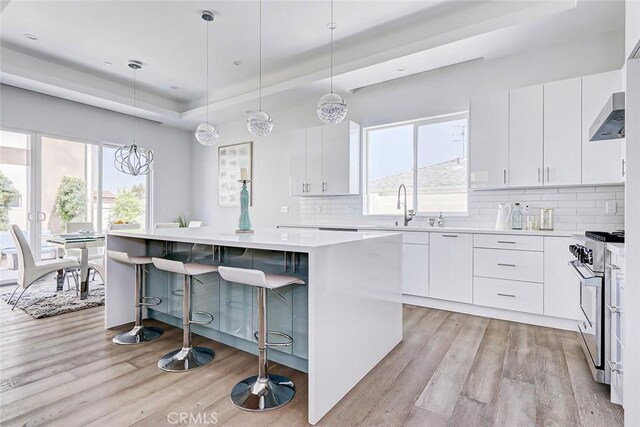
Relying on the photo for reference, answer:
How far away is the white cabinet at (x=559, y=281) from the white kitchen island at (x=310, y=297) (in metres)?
1.48

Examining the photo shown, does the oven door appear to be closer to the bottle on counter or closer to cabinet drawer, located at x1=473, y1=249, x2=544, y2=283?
cabinet drawer, located at x1=473, y1=249, x2=544, y2=283

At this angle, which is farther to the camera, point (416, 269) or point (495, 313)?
point (416, 269)

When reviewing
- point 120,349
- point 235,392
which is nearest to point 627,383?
point 235,392

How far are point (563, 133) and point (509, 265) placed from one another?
1.37 metres

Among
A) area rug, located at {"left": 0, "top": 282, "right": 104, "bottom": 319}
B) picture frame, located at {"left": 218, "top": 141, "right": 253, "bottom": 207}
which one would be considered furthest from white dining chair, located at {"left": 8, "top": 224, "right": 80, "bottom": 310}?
picture frame, located at {"left": 218, "top": 141, "right": 253, "bottom": 207}

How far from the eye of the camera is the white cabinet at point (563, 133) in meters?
3.09

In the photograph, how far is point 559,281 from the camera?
296cm

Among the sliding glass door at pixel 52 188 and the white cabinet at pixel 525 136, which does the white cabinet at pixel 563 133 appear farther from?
the sliding glass door at pixel 52 188

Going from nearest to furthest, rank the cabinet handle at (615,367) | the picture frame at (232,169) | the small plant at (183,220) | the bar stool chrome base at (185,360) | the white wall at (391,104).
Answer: the cabinet handle at (615,367) < the bar stool chrome base at (185,360) < the white wall at (391,104) < the picture frame at (232,169) < the small plant at (183,220)

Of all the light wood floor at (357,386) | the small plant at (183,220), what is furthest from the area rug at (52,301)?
the small plant at (183,220)

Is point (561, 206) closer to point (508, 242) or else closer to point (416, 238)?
point (508, 242)

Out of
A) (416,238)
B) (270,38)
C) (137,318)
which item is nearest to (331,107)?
(270,38)

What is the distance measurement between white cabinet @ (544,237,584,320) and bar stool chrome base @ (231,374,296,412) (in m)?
2.50

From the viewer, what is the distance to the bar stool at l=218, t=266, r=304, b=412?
1.81 m
